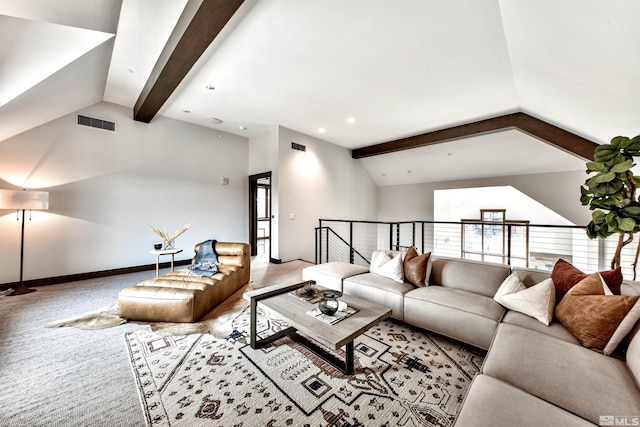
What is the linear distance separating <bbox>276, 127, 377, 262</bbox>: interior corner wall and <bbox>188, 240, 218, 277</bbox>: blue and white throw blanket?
1.72 m

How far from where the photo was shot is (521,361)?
1325 mm

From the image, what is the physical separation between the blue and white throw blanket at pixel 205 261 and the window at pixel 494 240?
326 inches

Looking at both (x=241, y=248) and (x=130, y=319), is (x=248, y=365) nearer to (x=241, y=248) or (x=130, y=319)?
(x=130, y=319)

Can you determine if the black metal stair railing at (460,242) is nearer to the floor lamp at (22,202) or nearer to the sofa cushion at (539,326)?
the sofa cushion at (539,326)

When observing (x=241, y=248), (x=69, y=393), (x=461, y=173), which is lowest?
(x=69, y=393)

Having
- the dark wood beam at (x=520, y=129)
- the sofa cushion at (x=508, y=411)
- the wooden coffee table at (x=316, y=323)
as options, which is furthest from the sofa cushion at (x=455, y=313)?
the dark wood beam at (x=520, y=129)

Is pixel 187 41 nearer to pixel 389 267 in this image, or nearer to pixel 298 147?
pixel 389 267

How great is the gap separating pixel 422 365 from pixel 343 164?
18.3ft

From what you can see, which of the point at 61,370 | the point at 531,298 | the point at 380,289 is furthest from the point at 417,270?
the point at 61,370

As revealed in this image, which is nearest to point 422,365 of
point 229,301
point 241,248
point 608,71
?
point 229,301

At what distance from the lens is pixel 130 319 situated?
8.41ft

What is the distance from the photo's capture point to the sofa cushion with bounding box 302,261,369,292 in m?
2.98

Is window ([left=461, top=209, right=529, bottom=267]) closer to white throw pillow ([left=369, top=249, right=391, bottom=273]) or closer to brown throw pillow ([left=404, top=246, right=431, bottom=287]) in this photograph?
white throw pillow ([left=369, top=249, right=391, bottom=273])

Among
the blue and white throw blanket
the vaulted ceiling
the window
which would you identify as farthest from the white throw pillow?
the window
